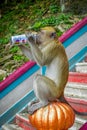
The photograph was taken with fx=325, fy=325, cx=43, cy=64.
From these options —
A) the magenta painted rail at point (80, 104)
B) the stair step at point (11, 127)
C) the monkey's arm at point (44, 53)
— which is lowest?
the stair step at point (11, 127)

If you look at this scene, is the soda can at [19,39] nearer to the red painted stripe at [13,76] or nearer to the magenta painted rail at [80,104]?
the magenta painted rail at [80,104]

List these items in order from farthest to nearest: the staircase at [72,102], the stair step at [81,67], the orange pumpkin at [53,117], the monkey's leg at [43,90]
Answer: the stair step at [81,67] → the staircase at [72,102] → the monkey's leg at [43,90] → the orange pumpkin at [53,117]

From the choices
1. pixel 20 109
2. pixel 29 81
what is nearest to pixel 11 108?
pixel 20 109

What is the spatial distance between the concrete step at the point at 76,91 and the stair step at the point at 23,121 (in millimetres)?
716

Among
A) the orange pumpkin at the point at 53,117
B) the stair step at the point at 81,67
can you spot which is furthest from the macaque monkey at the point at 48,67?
the stair step at the point at 81,67

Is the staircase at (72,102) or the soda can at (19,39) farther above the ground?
the soda can at (19,39)

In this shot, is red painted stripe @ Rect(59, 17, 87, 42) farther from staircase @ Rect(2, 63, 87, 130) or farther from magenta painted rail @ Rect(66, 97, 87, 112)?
magenta painted rail @ Rect(66, 97, 87, 112)

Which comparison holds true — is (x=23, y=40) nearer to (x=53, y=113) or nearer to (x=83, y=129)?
(x=53, y=113)

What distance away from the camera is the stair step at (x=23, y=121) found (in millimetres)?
4387

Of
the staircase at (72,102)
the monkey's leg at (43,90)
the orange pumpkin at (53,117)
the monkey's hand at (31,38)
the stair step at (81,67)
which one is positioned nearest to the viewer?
the orange pumpkin at (53,117)

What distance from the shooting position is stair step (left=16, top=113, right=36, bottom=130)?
439cm

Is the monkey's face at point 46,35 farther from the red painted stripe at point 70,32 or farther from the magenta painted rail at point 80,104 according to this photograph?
the red painted stripe at point 70,32

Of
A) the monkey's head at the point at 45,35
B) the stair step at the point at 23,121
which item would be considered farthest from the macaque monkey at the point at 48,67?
the stair step at the point at 23,121

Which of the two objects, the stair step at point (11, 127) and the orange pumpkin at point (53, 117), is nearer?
the orange pumpkin at point (53, 117)
